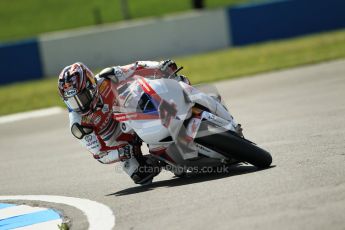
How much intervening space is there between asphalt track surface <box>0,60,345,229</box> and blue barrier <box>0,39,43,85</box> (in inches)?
374

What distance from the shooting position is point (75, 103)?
25.6ft

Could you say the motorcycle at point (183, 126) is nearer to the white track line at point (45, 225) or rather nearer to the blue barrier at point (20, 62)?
the white track line at point (45, 225)

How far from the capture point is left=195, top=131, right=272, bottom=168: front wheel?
7.14 metres

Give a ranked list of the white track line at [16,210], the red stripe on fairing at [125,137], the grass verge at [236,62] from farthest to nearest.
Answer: the grass verge at [236,62] < the red stripe on fairing at [125,137] < the white track line at [16,210]

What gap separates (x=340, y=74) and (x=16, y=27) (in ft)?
66.4

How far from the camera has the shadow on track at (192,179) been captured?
24.9 feet

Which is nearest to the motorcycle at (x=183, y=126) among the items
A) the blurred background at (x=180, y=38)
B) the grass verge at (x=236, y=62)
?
the grass verge at (x=236, y=62)

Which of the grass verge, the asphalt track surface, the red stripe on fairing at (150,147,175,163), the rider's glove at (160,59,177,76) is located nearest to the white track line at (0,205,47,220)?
the asphalt track surface

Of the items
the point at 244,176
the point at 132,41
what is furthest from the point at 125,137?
the point at 132,41

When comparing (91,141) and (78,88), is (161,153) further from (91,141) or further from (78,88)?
(78,88)

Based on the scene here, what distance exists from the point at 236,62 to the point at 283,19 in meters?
4.38

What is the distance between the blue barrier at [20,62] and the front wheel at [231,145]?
18660 mm

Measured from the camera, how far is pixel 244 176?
7.20 metres

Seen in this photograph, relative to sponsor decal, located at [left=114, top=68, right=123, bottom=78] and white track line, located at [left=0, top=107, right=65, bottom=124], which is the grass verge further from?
sponsor decal, located at [left=114, top=68, right=123, bottom=78]
